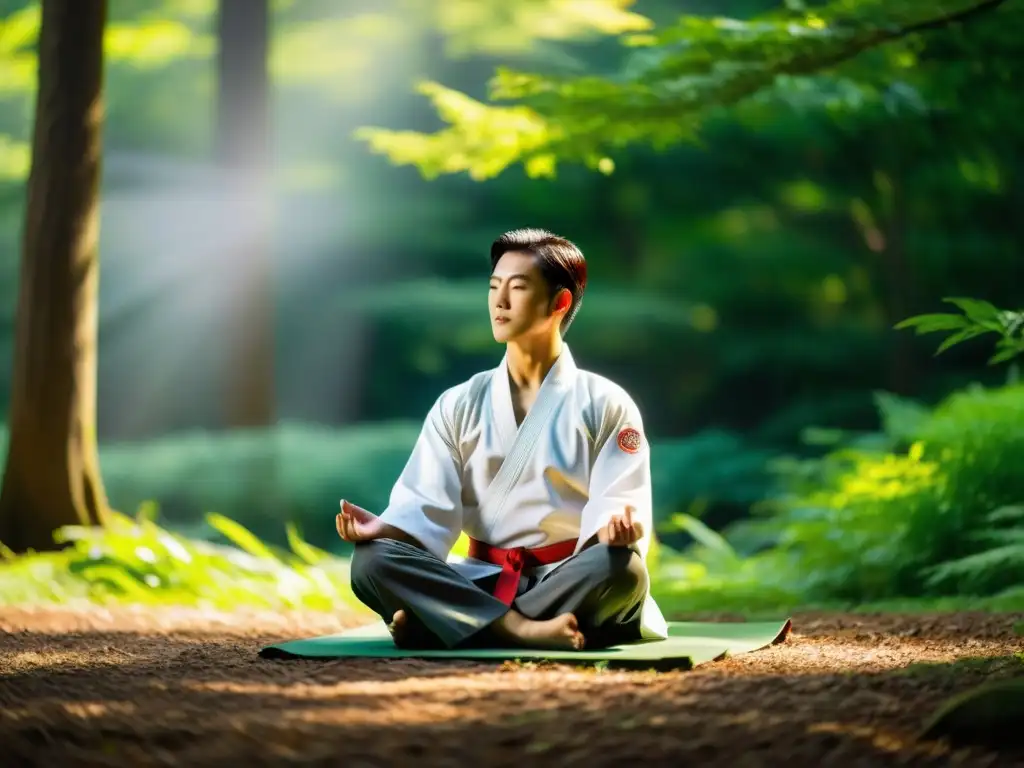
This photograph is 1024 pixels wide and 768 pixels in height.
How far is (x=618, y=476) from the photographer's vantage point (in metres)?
3.28

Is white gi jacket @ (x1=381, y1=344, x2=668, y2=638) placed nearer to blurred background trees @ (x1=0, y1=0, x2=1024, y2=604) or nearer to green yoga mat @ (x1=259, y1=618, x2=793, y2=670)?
green yoga mat @ (x1=259, y1=618, x2=793, y2=670)

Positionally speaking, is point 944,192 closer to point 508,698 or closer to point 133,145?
point 133,145

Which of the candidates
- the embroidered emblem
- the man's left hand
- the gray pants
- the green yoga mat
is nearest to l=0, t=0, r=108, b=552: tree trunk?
the green yoga mat

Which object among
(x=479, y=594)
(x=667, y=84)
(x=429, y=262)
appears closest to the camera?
(x=479, y=594)

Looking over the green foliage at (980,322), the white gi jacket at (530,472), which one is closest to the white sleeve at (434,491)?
the white gi jacket at (530,472)

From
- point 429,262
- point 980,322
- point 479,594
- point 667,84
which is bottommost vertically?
point 479,594

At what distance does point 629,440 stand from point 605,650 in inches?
23.1

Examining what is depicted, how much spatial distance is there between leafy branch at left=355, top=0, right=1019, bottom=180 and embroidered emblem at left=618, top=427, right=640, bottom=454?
7.01ft

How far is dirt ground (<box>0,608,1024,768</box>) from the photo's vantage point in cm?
214

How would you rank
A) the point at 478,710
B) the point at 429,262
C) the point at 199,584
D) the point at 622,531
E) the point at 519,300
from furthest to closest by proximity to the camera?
the point at 429,262 → the point at 199,584 → the point at 519,300 → the point at 622,531 → the point at 478,710

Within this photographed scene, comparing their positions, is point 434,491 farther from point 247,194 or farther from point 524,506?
point 247,194

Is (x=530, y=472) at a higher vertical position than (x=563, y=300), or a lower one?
lower

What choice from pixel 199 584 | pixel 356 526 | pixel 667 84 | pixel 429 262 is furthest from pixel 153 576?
pixel 429 262

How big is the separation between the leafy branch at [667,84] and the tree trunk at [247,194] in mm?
2620
